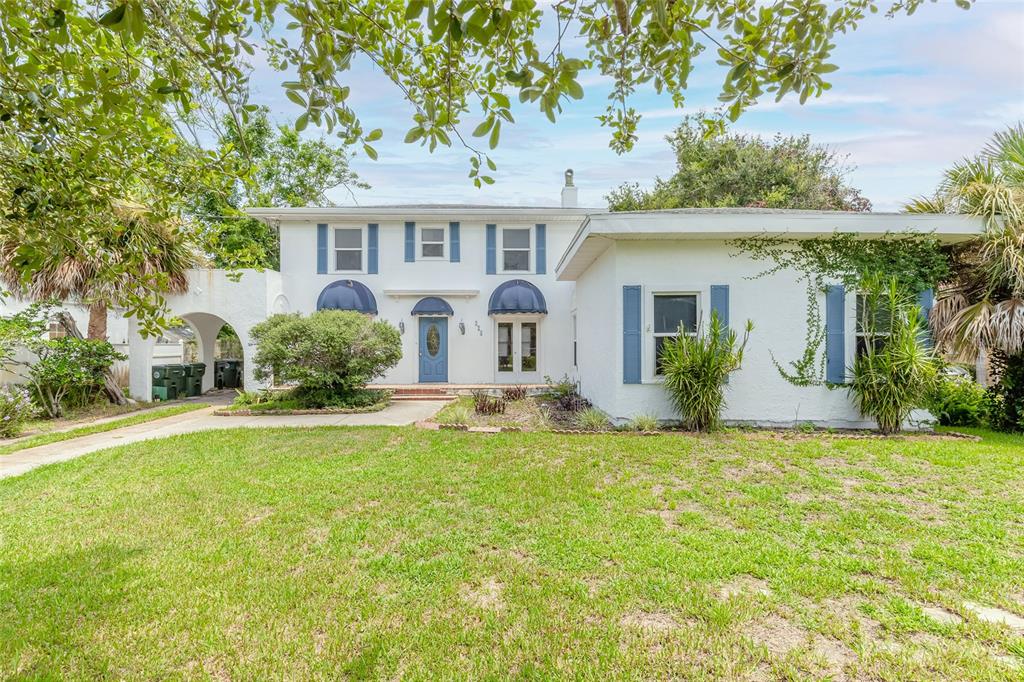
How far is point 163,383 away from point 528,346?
39.9 ft

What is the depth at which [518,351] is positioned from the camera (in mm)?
16734

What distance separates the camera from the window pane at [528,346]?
16703 mm

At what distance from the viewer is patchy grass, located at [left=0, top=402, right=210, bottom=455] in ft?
29.4

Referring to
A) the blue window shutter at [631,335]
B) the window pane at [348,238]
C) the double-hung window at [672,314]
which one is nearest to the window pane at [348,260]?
the window pane at [348,238]

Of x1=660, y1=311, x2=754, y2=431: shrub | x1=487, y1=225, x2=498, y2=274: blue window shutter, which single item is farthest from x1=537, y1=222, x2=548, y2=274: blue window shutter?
x1=660, y1=311, x2=754, y2=431: shrub

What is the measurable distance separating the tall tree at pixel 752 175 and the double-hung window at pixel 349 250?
14.9 meters

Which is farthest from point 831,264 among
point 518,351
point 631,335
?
point 518,351

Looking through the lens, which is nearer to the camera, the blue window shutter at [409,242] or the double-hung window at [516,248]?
the blue window shutter at [409,242]

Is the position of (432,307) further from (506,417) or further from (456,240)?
(506,417)

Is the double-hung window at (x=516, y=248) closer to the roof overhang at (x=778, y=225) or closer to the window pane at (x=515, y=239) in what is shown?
the window pane at (x=515, y=239)

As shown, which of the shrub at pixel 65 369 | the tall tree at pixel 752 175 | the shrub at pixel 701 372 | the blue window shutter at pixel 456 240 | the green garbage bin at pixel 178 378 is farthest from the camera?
the tall tree at pixel 752 175

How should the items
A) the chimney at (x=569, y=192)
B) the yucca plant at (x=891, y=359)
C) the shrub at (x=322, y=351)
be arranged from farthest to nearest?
the chimney at (x=569, y=192)
the shrub at (x=322, y=351)
the yucca plant at (x=891, y=359)

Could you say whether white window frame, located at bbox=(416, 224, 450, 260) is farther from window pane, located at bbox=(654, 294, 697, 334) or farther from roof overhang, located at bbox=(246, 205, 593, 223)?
window pane, located at bbox=(654, 294, 697, 334)

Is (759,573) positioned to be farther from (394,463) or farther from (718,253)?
(718,253)
